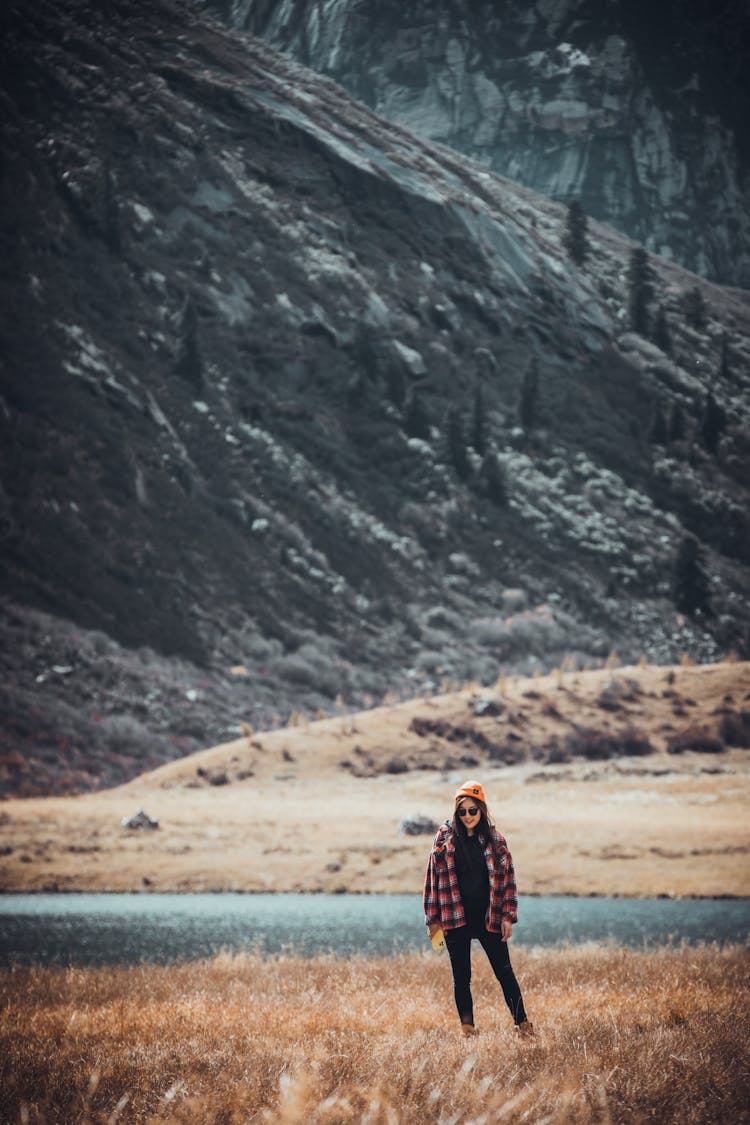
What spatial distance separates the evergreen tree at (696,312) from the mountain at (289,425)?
96cm

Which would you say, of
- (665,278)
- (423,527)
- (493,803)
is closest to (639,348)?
(665,278)

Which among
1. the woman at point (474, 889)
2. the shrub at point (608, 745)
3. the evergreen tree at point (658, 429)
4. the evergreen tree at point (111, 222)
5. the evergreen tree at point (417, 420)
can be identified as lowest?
the shrub at point (608, 745)

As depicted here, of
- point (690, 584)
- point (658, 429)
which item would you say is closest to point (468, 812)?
point (690, 584)

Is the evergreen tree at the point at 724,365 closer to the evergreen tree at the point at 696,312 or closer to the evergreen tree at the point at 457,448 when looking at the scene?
the evergreen tree at the point at 696,312

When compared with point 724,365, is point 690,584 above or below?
below

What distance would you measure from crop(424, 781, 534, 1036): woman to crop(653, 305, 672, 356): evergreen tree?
148371mm

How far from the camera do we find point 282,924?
29.1 metres

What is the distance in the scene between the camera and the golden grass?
7039mm

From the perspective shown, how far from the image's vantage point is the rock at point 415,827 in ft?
142

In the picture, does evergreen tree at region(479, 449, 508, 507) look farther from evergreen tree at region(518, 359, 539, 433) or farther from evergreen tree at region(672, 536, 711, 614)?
evergreen tree at region(672, 536, 711, 614)

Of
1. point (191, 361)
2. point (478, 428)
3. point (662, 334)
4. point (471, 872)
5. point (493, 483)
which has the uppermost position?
point (662, 334)

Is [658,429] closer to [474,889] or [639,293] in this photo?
[639,293]

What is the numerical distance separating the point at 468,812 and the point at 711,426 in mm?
134301

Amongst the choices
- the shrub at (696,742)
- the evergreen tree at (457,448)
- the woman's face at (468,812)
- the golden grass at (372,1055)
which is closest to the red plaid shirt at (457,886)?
the woman's face at (468,812)
